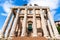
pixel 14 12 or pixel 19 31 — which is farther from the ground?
pixel 14 12

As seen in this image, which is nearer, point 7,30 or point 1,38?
point 1,38

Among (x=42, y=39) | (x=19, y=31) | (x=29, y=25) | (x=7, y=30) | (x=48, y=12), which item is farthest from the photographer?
(x=29, y=25)

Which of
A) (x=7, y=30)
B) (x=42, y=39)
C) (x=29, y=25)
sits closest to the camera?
(x=42, y=39)

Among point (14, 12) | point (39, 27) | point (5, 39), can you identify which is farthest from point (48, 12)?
point (5, 39)

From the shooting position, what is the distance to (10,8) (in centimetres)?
2558

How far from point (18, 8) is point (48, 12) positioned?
6032mm

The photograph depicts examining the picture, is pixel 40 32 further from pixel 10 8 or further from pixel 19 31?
pixel 10 8

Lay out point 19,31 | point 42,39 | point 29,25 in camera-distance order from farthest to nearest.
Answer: point 29,25
point 19,31
point 42,39

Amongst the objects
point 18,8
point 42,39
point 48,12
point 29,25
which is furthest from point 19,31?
point 42,39

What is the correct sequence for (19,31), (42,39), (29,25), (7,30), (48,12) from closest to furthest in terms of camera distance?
(42,39)
(7,30)
(48,12)
(19,31)
(29,25)

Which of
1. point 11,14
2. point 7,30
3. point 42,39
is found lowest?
point 42,39

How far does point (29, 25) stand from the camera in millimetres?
29547

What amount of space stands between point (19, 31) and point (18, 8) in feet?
17.1

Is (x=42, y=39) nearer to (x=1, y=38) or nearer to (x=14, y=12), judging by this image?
(x=1, y=38)
